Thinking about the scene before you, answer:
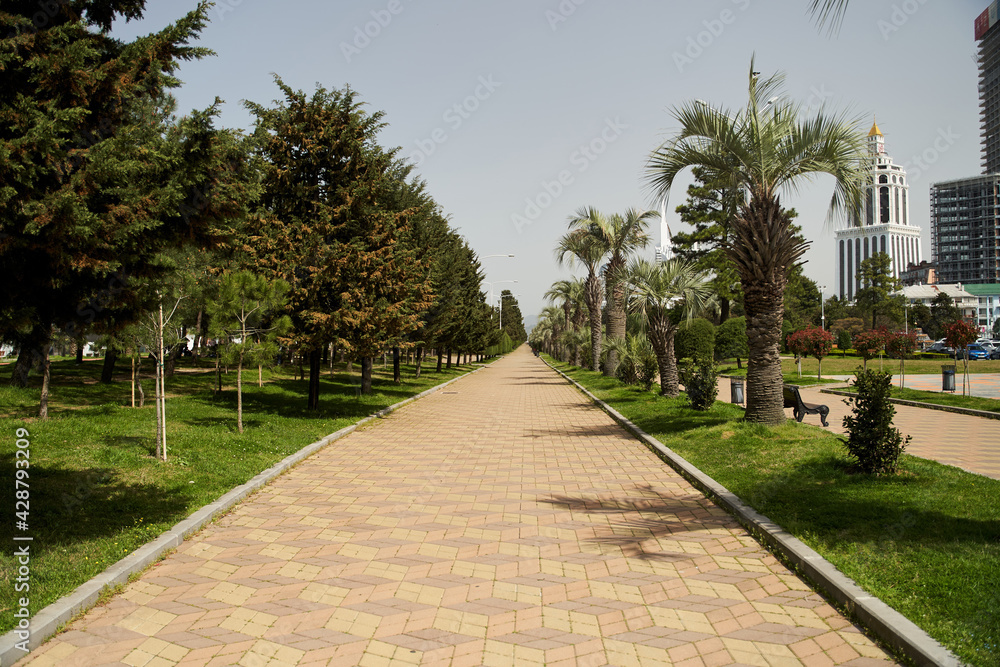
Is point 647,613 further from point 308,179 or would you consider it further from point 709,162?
point 308,179

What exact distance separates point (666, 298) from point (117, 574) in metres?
16.9

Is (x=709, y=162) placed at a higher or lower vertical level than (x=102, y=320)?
higher

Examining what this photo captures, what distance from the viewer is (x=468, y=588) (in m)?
4.82

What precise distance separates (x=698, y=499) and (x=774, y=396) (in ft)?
15.0

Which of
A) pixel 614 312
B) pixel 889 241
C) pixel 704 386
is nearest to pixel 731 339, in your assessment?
pixel 614 312

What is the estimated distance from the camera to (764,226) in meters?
11.5

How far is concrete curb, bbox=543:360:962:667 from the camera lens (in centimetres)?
354

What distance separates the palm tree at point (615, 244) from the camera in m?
29.6

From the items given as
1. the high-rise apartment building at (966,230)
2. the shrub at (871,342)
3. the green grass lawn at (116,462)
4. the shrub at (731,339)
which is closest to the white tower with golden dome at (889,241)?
the high-rise apartment building at (966,230)

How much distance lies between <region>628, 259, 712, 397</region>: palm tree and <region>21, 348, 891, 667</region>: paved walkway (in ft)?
36.5

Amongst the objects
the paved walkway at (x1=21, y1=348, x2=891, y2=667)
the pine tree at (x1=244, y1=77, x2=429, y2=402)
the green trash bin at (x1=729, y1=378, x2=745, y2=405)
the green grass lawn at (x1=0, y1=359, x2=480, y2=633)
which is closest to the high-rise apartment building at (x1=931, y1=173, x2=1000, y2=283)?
the green trash bin at (x1=729, y1=378, x2=745, y2=405)

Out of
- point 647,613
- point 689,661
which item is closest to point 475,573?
point 647,613

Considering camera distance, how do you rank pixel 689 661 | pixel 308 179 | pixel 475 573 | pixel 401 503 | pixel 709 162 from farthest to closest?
pixel 308 179, pixel 709 162, pixel 401 503, pixel 475 573, pixel 689 661

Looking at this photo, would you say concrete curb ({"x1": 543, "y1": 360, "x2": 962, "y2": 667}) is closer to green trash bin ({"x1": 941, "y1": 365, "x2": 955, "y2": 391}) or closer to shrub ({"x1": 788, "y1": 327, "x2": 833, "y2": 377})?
green trash bin ({"x1": 941, "y1": 365, "x2": 955, "y2": 391})
